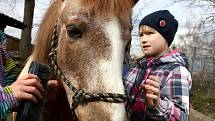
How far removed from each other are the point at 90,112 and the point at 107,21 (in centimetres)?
66

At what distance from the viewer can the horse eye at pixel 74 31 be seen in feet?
9.34

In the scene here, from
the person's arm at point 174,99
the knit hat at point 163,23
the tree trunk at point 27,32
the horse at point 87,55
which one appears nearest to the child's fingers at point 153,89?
the person's arm at point 174,99

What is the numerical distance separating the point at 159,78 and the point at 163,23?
499mm

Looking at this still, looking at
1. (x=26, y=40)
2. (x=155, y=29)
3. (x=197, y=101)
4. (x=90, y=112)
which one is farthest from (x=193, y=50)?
(x=90, y=112)

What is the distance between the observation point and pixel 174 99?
3207 mm

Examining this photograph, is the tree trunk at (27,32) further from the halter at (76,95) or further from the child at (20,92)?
the child at (20,92)

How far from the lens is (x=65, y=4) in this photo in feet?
10.2

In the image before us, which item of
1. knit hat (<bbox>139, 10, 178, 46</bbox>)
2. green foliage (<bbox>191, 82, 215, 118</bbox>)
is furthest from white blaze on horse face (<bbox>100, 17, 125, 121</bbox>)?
green foliage (<bbox>191, 82, 215, 118</bbox>)

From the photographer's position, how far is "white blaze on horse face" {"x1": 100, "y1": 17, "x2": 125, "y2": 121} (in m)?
2.53

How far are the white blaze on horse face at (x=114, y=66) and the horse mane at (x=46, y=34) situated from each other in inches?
22.7

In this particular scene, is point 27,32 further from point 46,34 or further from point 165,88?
point 165,88

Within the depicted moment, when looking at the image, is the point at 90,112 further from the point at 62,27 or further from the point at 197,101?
the point at 197,101

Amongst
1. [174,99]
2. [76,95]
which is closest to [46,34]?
[76,95]

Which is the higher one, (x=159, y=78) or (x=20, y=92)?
(x=159, y=78)
